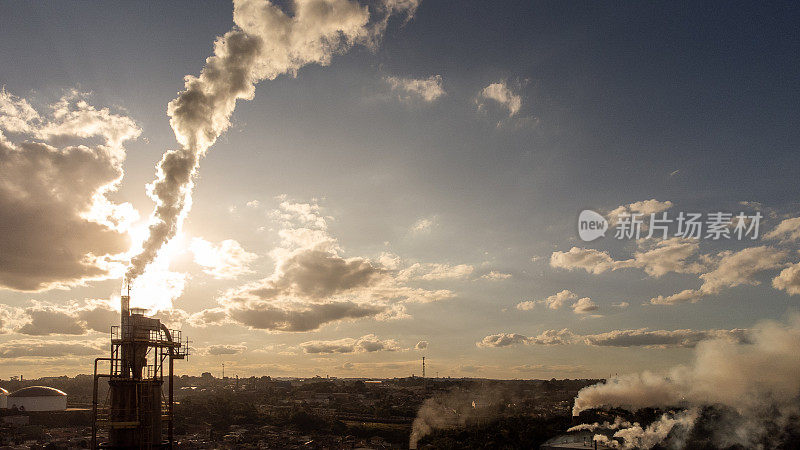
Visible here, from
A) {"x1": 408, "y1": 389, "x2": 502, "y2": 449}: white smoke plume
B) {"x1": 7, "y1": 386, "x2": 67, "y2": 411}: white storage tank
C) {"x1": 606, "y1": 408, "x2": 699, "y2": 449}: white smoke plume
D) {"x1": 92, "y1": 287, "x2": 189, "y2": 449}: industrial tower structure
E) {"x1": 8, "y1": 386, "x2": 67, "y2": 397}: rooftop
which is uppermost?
{"x1": 92, "y1": 287, "x2": 189, "y2": 449}: industrial tower structure

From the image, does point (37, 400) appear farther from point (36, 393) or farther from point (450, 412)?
point (450, 412)

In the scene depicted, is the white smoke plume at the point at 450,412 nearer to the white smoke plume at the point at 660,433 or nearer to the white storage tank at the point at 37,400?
the white smoke plume at the point at 660,433

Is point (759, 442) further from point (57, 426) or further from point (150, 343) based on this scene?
point (57, 426)

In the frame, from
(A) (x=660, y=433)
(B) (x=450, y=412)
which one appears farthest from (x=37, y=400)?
(A) (x=660, y=433)

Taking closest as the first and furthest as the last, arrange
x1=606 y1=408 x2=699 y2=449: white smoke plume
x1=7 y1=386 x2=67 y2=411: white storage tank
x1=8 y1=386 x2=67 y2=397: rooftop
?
x1=606 y1=408 x2=699 y2=449: white smoke plume < x1=7 y1=386 x2=67 y2=411: white storage tank < x1=8 y1=386 x2=67 y2=397: rooftop

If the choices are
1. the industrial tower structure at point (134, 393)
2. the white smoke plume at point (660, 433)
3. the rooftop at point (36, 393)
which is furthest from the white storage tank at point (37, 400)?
the white smoke plume at point (660, 433)

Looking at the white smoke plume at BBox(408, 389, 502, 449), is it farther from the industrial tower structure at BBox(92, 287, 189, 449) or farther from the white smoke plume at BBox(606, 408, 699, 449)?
the industrial tower structure at BBox(92, 287, 189, 449)

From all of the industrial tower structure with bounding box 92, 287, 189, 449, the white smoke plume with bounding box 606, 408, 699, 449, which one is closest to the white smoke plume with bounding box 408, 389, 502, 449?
the white smoke plume with bounding box 606, 408, 699, 449

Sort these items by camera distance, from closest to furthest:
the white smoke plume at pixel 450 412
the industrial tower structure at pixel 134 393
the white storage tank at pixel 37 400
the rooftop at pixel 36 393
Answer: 1. the industrial tower structure at pixel 134 393
2. the white smoke plume at pixel 450 412
3. the white storage tank at pixel 37 400
4. the rooftop at pixel 36 393
